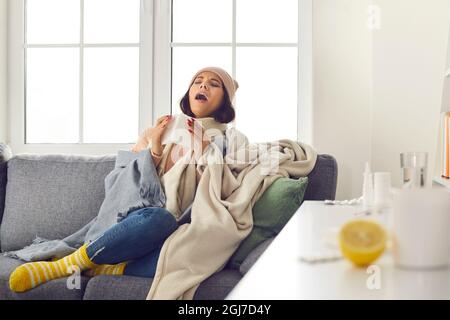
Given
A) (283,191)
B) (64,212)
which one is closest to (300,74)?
(283,191)

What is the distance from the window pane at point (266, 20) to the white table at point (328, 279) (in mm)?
2082

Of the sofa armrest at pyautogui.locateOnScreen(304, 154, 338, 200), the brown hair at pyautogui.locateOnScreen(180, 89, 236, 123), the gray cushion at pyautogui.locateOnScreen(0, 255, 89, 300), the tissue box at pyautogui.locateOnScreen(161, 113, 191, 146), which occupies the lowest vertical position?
the gray cushion at pyautogui.locateOnScreen(0, 255, 89, 300)

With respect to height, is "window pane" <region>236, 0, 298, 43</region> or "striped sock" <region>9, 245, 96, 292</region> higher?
"window pane" <region>236, 0, 298, 43</region>

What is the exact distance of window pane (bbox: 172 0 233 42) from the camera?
276cm

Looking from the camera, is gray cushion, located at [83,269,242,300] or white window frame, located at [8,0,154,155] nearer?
gray cushion, located at [83,269,242,300]

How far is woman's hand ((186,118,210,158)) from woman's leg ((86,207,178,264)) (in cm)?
42

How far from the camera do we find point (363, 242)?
639 mm

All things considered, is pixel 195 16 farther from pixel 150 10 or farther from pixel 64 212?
pixel 64 212

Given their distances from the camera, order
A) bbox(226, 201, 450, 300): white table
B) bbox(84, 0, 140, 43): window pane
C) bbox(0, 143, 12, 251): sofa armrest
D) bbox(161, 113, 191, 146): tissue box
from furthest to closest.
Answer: bbox(84, 0, 140, 43): window pane, bbox(0, 143, 12, 251): sofa armrest, bbox(161, 113, 191, 146): tissue box, bbox(226, 201, 450, 300): white table

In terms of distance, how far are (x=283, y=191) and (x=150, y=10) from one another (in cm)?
130

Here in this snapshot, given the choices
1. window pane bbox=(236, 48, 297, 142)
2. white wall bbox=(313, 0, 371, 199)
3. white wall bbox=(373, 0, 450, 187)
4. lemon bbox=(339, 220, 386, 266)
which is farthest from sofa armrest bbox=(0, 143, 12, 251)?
lemon bbox=(339, 220, 386, 266)

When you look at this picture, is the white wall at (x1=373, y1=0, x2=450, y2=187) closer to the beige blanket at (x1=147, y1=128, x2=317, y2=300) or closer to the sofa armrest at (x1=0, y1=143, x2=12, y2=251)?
the beige blanket at (x1=147, y1=128, x2=317, y2=300)
